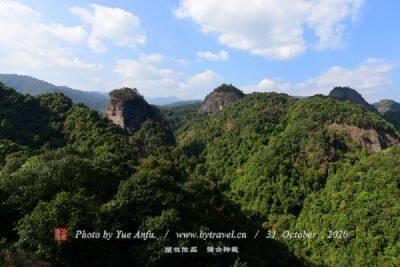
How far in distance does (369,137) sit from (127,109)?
61.3 meters

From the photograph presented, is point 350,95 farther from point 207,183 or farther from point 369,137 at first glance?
point 207,183

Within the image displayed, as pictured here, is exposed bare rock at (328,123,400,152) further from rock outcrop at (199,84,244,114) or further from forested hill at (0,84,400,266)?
rock outcrop at (199,84,244,114)

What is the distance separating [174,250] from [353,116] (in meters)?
72.4

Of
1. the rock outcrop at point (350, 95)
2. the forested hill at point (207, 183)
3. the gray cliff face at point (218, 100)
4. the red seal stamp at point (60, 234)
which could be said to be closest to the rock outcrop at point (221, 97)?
the gray cliff face at point (218, 100)

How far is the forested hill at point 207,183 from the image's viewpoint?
27312mm

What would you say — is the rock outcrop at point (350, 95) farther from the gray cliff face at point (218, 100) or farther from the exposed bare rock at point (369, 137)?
the exposed bare rock at point (369, 137)

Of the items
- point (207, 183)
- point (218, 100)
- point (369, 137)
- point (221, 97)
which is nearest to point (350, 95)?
point (221, 97)

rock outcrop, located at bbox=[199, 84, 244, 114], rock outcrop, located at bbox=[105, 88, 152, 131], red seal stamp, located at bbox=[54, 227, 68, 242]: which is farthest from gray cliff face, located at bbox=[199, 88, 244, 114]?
red seal stamp, located at bbox=[54, 227, 68, 242]

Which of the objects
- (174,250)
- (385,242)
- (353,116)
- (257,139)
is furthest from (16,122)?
(353,116)

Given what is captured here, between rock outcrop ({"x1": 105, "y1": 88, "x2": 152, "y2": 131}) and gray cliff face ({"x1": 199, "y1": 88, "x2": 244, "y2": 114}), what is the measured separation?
194ft

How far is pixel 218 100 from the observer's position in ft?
524

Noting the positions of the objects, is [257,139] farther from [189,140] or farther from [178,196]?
[178,196]

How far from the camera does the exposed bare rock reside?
79.4m

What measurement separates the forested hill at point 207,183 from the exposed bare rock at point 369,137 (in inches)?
12.9
